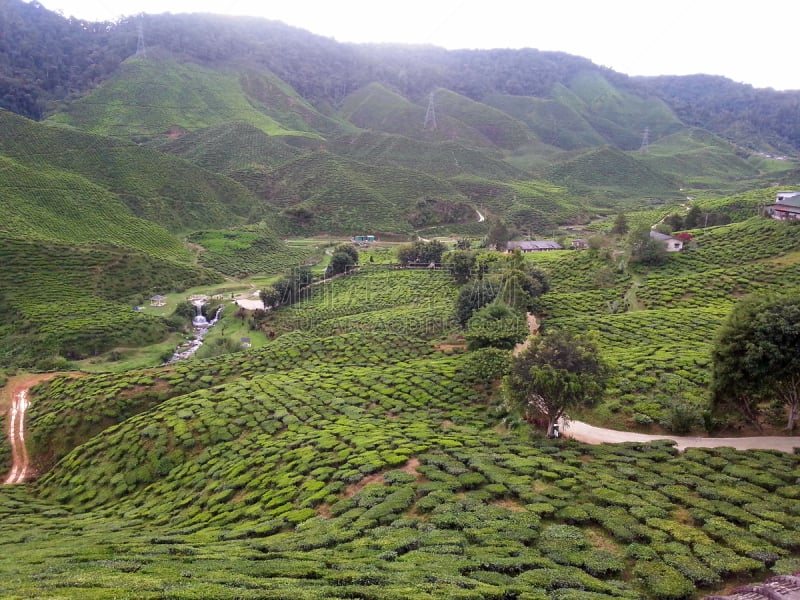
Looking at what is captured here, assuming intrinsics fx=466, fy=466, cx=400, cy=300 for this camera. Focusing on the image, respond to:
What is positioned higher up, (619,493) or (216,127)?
(216,127)

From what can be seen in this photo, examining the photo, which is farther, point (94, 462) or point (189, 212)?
point (189, 212)

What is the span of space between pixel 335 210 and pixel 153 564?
297 ft

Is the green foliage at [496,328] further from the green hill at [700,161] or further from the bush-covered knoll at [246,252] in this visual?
the green hill at [700,161]

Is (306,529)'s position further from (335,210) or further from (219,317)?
(335,210)

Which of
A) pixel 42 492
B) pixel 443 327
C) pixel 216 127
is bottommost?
pixel 42 492

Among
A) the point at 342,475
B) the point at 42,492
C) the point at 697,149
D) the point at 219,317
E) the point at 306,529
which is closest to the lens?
the point at 306,529

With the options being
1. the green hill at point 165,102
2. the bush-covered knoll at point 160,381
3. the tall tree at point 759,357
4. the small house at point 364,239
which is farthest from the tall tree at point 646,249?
the green hill at point 165,102

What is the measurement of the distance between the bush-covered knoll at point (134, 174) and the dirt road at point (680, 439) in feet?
257

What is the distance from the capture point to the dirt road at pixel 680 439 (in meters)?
19.9

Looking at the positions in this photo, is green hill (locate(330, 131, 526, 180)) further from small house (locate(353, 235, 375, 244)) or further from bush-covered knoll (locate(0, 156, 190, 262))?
bush-covered knoll (locate(0, 156, 190, 262))

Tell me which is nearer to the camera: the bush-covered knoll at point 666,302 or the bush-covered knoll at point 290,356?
the bush-covered knoll at point 666,302

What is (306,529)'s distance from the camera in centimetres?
1590

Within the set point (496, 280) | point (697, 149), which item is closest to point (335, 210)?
point (496, 280)

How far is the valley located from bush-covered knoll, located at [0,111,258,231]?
568 mm
